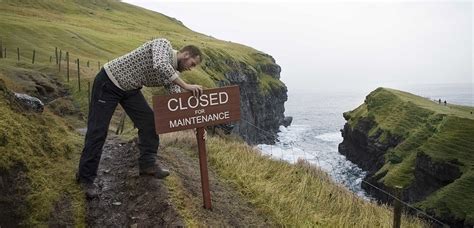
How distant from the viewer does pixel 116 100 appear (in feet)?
21.3

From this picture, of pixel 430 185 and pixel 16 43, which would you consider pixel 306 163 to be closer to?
pixel 430 185

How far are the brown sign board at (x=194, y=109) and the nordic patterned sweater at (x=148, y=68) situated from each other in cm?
38

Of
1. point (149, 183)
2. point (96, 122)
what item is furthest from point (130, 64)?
point (149, 183)

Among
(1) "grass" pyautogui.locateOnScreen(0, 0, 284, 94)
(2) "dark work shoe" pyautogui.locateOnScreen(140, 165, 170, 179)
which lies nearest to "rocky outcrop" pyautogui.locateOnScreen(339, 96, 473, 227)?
(2) "dark work shoe" pyautogui.locateOnScreen(140, 165, 170, 179)

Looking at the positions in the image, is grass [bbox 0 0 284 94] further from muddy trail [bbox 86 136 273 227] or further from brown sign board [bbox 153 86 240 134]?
brown sign board [bbox 153 86 240 134]

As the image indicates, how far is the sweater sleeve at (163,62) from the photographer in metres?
5.84

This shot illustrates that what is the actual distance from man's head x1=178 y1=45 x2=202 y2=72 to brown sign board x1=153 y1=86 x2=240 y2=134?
1.84 ft

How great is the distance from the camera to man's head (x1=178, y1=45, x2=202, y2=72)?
6.19 m

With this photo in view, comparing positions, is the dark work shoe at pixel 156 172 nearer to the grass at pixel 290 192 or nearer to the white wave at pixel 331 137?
the grass at pixel 290 192

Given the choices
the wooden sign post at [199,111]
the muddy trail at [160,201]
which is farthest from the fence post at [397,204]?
the wooden sign post at [199,111]

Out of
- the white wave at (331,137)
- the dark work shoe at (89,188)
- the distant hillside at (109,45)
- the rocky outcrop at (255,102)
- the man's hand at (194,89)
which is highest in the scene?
the man's hand at (194,89)

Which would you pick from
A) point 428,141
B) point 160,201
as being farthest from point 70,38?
point 160,201

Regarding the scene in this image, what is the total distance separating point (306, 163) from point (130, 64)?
21.3 feet

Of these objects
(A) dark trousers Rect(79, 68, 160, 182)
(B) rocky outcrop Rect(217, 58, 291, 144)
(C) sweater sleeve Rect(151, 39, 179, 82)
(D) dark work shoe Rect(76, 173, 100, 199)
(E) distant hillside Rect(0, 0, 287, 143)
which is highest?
(C) sweater sleeve Rect(151, 39, 179, 82)
